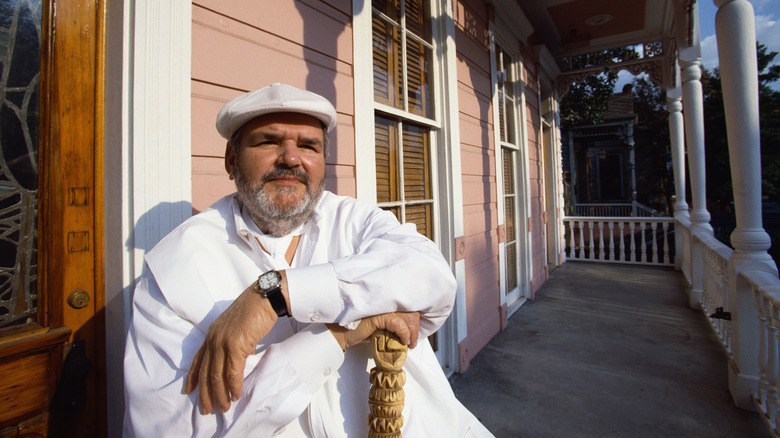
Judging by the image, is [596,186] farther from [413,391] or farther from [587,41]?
[413,391]

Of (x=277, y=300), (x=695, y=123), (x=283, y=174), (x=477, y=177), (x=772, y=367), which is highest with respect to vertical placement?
(x=695, y=123)

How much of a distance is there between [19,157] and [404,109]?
6.00ft

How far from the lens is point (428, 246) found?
999mm

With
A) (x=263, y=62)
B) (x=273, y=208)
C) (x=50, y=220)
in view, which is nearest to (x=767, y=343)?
(x=273, y=208)

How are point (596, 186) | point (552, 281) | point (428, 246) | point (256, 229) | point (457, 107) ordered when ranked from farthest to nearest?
point (596, 186) → point (552, 281) → point (457, 107) → point (256, 229) → point (428, 246)

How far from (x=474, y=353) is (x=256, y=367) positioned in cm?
263

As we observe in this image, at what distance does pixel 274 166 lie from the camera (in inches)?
42.1

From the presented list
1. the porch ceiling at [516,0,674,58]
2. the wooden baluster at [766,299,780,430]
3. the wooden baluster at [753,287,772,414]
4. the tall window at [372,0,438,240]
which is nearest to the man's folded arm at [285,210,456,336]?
the tall window at [372,0,438,240]

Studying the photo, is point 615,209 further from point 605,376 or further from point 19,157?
point 19,157

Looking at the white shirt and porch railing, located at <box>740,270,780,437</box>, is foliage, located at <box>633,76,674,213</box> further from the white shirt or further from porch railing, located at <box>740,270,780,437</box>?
the white shirt

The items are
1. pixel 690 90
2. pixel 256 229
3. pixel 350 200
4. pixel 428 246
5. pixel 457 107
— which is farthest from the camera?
pixel 690 90

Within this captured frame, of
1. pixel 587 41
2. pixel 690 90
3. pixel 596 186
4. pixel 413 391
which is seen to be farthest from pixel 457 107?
pixel 596 186

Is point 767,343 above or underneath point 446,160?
underneath

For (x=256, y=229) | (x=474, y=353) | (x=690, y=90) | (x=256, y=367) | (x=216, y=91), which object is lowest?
(x=474, y=353)
